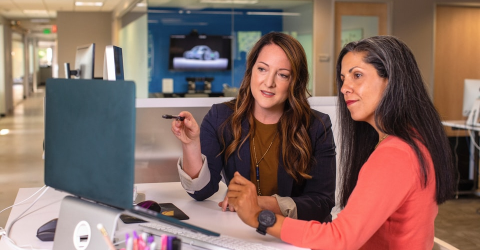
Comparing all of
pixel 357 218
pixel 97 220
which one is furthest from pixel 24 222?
pixel 357 218

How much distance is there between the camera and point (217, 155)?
2174 millimetres

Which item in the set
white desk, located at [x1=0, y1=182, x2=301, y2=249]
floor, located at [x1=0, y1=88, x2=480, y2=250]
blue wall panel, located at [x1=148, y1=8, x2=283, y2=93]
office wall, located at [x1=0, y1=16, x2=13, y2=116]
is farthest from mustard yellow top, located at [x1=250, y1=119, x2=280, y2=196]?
office wall, located at [x1=0, y1=16, x2=13, y2=116]

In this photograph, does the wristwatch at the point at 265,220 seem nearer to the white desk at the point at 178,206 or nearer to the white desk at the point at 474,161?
the white desk at the point at 178,206

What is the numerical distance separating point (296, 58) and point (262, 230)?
0.86m

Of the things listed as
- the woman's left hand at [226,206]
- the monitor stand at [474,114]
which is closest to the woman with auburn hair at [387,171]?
the woman's left hand at [226,206]

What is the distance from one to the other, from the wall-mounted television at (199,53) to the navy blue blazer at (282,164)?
19.8 ft

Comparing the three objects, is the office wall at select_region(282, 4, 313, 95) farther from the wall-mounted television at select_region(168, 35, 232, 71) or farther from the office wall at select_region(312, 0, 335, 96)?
the wall-mounted television at select_region(168, 35, 232, 71)

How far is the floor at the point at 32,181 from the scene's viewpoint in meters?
4.52

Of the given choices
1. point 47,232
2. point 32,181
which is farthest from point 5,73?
point 47,232

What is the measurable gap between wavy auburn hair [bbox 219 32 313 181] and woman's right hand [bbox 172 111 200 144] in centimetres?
28

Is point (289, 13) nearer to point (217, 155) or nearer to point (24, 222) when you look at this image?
point (217, 155)

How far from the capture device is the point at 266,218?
1.48 m

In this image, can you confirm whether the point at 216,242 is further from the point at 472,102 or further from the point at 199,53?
the point at 199,53

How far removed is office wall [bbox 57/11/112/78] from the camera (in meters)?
15.4
